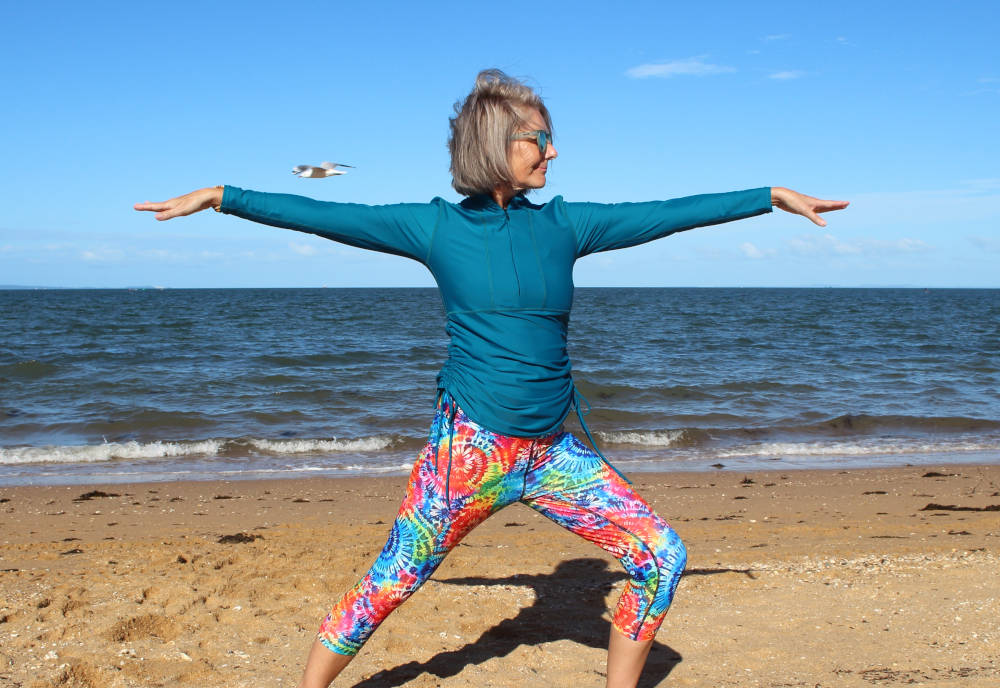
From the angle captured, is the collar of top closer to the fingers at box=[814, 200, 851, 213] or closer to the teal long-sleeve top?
the teal long-sleeve top

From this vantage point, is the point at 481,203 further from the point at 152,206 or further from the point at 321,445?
the point at 321,445

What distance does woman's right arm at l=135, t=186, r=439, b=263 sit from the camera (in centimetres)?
253

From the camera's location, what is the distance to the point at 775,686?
358cm

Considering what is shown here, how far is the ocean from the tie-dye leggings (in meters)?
7.85

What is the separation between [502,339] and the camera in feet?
8.45

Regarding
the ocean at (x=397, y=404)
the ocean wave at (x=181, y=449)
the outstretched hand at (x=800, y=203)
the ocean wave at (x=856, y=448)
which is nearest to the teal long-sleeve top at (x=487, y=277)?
the outstretched hand at (x=800, y=203)

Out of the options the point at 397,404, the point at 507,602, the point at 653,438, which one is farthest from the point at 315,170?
the point at 397,404

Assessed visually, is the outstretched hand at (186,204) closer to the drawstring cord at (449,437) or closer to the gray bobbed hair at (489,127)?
the gray bobbed hair at (489,127)

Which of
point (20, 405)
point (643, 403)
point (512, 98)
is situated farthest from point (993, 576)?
point (20, 405)

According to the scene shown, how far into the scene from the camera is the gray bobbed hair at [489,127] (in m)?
2.55

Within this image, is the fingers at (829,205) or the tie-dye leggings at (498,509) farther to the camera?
the fingers at (829,205)

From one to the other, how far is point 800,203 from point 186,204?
192 cm

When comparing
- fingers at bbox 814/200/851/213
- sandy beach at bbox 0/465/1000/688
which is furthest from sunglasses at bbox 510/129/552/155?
sandy beach at bbox 0/465/1000/688

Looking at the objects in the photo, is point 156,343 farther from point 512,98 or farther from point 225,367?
point 512,98
